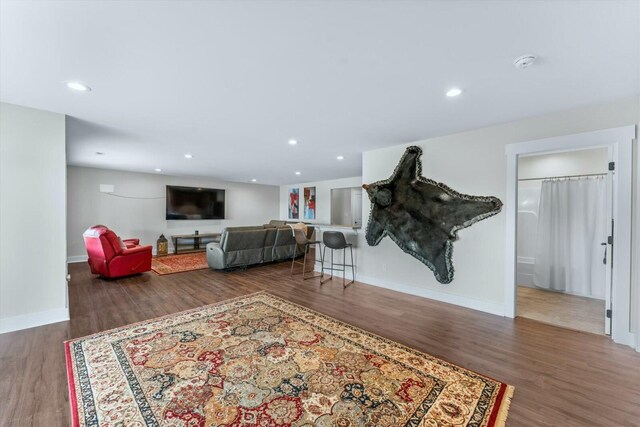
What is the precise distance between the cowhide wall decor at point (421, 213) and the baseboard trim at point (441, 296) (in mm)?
478

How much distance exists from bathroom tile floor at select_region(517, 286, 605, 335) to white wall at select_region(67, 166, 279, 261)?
27.1ft

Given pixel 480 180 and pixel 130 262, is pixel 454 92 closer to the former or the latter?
pixel 480 180

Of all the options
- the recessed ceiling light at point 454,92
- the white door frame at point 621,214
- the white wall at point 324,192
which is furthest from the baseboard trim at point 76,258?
the white door frame at point 621,214

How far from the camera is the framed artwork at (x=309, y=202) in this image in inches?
364

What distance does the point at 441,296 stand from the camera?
3625 mm

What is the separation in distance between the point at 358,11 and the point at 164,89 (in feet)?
6.02

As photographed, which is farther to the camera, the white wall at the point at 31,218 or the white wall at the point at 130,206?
the white wall at the point at 130,206

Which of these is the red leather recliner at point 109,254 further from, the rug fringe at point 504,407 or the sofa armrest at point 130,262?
the rug fringe at point 504,407

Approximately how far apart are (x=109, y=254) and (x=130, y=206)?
124 inches

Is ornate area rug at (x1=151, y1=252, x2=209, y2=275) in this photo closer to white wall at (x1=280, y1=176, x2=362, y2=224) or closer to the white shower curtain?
white wall at (x1=280, y1=176, x2=362, y2=224)

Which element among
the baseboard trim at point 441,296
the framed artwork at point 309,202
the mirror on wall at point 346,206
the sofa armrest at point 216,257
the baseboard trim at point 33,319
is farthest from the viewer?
the framed artwork at point 309,202

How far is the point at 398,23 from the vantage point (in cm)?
147

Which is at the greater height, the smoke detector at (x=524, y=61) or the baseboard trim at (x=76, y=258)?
the smoke detector at (x=524, y=61)

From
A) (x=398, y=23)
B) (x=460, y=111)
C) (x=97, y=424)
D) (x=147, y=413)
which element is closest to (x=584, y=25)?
(x=398, y=23)
